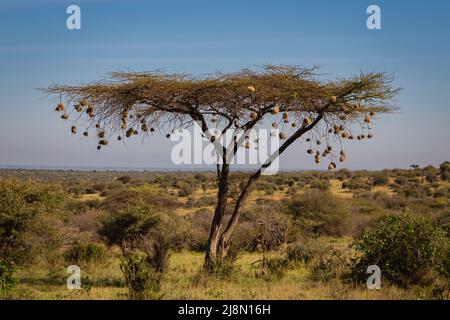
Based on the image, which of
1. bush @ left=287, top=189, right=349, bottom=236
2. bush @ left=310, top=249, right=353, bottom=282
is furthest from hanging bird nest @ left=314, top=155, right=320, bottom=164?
bush @ left=287, top=189, right=349, bottom=236

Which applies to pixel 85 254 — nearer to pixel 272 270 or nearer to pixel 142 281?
pixel 272 270

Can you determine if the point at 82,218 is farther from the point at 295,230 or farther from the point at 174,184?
the point at 174,184

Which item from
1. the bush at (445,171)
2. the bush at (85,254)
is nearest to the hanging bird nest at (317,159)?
the bush at (85,254)

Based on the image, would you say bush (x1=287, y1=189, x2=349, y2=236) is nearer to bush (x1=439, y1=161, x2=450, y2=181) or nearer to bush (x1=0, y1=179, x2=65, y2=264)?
bush (x1=0, y1=179, x2=65, y2=264)

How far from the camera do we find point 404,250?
36.1ft

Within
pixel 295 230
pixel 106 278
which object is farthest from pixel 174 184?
pixel 106 278

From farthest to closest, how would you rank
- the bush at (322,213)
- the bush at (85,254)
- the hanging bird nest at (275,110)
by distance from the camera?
the bush at (322,213) < the bush at (85,254) < the hanging bird nest at (275,110)

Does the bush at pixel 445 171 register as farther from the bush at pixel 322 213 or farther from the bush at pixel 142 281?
the bush at pixel 142 281

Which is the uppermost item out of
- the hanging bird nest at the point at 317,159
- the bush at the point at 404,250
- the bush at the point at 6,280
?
the hanging bird nest at the point at 317,159

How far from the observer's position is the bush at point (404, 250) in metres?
10.9

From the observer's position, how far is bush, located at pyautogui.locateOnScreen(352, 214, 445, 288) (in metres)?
10.9

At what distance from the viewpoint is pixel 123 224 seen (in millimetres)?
19672

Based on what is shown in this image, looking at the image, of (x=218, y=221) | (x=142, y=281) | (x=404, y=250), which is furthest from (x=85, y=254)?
(x=404, y=250)

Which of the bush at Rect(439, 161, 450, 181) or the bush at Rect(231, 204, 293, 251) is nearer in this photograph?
the bush at Rect(231, 204, 293, 251)
